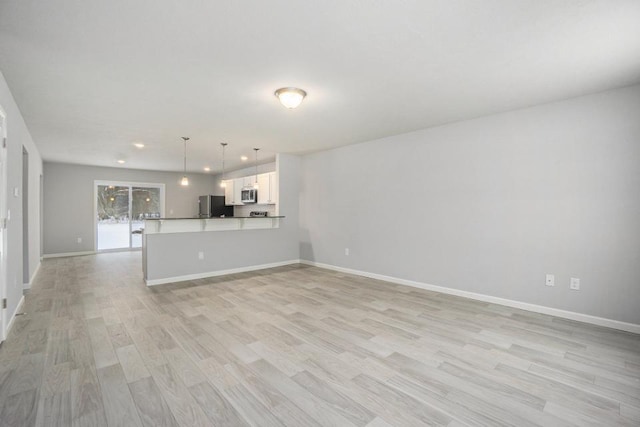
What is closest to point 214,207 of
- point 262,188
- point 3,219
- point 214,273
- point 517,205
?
point 262,188

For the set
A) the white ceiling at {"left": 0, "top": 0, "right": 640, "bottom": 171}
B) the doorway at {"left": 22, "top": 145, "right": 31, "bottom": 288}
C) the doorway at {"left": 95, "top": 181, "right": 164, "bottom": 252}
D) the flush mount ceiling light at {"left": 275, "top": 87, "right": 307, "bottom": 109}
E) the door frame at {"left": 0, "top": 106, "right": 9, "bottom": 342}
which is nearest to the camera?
the white ceiling at {"left": 0, "top": 0, "right": 640, "bottom": 171}

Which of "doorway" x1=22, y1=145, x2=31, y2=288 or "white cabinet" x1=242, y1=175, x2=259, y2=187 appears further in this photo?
"white cabinet" x1=242, y1=175, x2=259, y2=187

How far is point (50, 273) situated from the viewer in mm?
5727

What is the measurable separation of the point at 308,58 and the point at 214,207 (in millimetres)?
7322

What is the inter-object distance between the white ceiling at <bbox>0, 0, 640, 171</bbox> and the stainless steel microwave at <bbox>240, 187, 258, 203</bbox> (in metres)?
3.25

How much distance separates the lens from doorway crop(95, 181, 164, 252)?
8.45m

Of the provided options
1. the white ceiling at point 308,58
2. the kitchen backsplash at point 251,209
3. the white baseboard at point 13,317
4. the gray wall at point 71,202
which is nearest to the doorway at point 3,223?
the white baseboard at point 13,317

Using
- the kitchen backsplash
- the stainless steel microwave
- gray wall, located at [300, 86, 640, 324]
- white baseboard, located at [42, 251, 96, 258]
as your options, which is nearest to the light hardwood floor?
gray wall, located at [300, 86, 640, 324]

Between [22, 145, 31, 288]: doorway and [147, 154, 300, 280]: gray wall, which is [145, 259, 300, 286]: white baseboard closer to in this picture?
[147, 154, 300, 280]: gray wall

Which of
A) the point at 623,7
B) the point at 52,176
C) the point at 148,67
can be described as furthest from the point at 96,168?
the point at 623,7

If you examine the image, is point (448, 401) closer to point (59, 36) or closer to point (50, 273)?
point (59, 36)

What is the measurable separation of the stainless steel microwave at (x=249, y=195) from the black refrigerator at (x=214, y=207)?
5.24 feet

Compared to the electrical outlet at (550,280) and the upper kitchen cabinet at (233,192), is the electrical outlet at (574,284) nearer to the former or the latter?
the electrical outlet at (550,280)

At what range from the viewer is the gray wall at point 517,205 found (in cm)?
310
